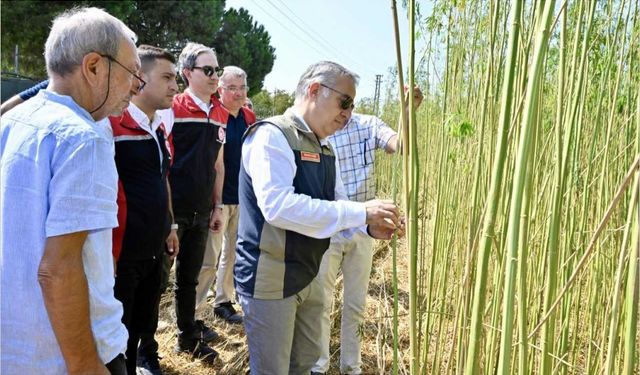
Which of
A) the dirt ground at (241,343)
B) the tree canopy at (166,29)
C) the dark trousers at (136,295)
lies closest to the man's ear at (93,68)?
the dark trousers at (136,295)

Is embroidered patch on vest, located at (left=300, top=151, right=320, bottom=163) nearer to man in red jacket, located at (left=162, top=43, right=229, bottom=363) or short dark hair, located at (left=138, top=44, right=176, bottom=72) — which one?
short dark hair, located at (left=138, top=44, right=176, bottom=72)

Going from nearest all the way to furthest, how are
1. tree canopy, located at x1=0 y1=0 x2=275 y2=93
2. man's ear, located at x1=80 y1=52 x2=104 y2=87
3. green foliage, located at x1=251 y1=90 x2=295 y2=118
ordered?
man's ear, located at x1=80 y1=52 x2=104 y2=87
tree canopy, located at x1=0 y1=0 x2=275 y2=93
green foliage, located at x1=251 y1=90 x2=295 y2=118

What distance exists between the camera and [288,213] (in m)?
1.24

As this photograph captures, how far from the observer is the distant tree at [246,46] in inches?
595

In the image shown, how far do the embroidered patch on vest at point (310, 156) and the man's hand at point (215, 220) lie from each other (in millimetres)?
1214

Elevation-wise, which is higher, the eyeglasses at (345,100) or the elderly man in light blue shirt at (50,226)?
the eyeglasses at (345,100)

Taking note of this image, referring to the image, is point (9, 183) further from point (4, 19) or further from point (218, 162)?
point (4, 19)

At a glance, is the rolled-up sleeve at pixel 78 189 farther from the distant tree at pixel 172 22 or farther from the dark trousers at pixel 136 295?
the distant tree at pixel 172 22

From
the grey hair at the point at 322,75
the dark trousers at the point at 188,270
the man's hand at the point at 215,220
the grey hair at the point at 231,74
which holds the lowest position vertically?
the dark trousers at the point at 188,270

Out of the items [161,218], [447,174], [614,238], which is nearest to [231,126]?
[161,218]

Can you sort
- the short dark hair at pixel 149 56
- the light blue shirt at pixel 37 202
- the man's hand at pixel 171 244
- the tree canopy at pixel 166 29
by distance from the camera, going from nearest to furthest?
the light blue shirt at pixel 37 202 → the short dark hair at pixel 149 56 → the man's hand at pixel 171 244 → the tree canopy at pixel 166 29

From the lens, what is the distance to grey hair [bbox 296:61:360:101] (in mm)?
1367

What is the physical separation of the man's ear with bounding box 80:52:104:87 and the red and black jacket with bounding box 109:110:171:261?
689 mm

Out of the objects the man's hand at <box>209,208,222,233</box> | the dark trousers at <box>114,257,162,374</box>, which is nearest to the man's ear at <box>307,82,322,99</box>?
the dark trousers at <box>114,257,162,374</box>
